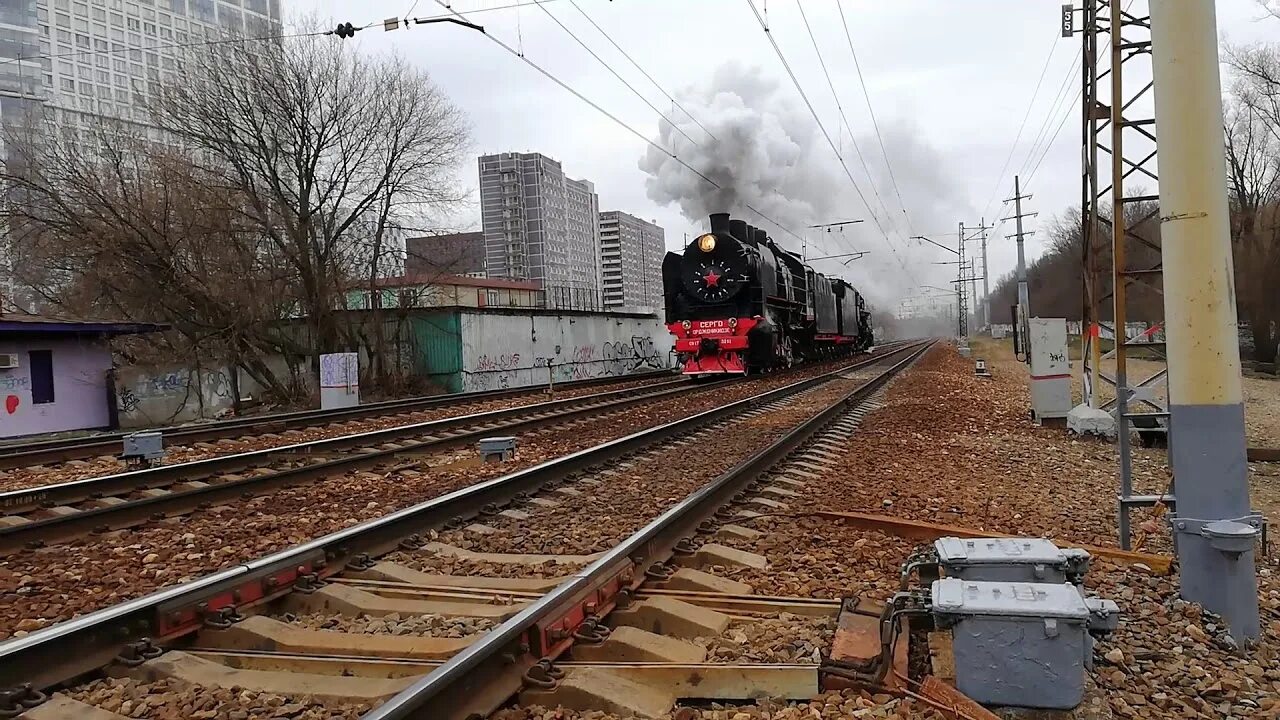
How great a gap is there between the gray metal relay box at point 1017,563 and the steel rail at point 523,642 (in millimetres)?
1650

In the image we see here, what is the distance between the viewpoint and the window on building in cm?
1762

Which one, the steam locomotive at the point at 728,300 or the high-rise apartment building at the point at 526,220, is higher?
the high-rise apartment building at the point at 526,220

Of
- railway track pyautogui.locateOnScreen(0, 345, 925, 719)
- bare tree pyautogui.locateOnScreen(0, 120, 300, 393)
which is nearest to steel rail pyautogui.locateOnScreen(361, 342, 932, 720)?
railway track pyautogui.locateOnScreen(0, 345, 925, 719)

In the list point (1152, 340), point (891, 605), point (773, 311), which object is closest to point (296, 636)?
point (891, 605)

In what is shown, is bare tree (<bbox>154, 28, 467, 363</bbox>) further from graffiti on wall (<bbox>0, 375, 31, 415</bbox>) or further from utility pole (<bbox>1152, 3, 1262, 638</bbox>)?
utility pole (<bbox>1152, 3, 1262, 638</bbox>)

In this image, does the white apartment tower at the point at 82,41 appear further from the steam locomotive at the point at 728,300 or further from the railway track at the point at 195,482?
the railway track at the point at 195,482

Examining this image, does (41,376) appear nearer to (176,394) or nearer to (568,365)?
(176,394)

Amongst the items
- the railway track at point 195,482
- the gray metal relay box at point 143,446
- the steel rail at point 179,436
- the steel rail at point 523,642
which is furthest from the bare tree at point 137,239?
the steel rail at point 523,642

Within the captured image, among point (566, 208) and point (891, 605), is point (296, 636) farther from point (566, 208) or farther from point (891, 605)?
point (566, 208)

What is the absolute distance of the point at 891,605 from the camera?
3.81m

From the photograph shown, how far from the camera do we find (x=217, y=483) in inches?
332

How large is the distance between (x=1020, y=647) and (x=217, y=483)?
7.86 meters

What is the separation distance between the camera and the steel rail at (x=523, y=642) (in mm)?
2912

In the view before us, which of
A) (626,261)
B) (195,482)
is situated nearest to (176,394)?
(195,482)
